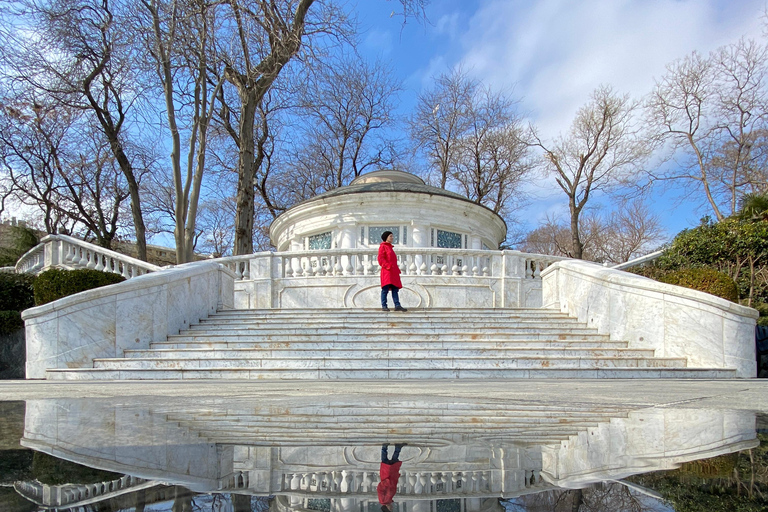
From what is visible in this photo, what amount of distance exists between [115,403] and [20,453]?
6.38 feet

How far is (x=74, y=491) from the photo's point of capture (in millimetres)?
1156

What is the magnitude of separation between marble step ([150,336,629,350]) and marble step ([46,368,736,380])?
1335 millimetres

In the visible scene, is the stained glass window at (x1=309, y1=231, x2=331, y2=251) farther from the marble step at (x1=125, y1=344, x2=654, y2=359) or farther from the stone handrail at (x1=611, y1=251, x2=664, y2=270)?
the marble step at (x1=125, y1=344, x2=654, y2=359)

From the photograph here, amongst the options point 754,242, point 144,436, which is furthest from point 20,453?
point 754,242


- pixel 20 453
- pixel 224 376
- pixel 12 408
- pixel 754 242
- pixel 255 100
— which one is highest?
pixel 255 100

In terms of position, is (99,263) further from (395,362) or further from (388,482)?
(388,482)

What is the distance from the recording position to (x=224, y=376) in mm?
6980

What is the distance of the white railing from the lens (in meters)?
14.8

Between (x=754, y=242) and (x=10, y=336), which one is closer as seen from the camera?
(x=10, y=336)

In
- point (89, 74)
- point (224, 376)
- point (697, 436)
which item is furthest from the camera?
point (89, 74)

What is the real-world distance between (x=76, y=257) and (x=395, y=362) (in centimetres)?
1397

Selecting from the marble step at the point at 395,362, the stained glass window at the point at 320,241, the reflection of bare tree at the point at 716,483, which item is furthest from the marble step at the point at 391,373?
the stained glass window at the point at 320,241

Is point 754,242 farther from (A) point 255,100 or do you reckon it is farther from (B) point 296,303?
(A) point 255,100

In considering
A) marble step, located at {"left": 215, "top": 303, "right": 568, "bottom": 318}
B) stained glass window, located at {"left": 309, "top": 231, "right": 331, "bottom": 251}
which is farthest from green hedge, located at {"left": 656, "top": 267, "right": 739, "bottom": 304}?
stained glass window, located at {"left": 309, "top": 231, "right": 331, "bottom": 251}
